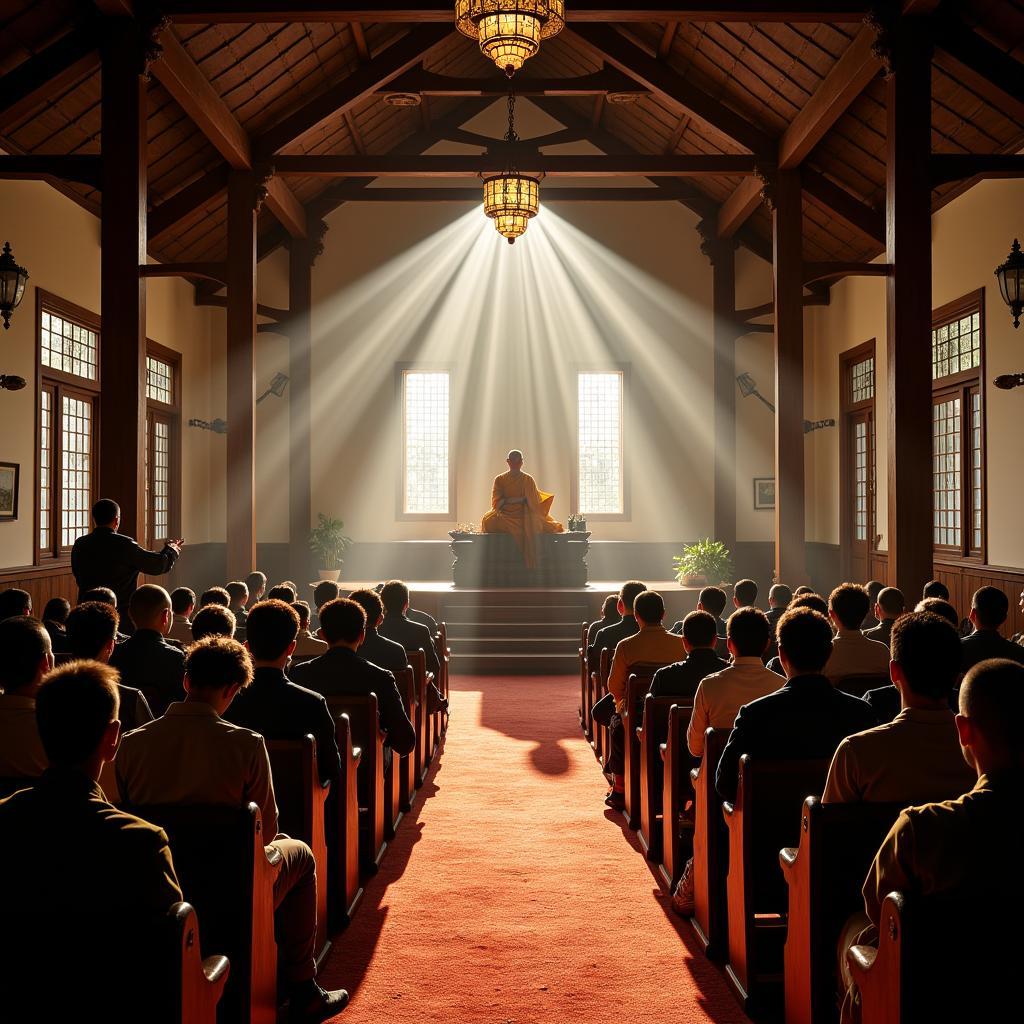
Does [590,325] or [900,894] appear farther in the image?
[590,325]

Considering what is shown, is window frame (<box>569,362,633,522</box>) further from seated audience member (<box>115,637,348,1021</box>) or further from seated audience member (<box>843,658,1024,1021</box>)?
seated audience member (<box>843,658,1024,1021</box>)

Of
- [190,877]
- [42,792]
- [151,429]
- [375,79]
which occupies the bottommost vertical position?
[190,877]

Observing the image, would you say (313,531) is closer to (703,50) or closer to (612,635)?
(703,50)

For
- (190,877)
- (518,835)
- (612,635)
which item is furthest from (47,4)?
(190,877)

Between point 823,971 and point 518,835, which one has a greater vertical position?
point 823,971

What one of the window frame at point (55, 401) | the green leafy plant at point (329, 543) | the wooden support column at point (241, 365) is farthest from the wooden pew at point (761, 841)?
the green leafy plant at point (329, 543)

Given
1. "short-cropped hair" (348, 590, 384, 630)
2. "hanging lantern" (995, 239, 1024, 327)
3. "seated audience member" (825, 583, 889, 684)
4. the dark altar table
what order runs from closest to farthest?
1. "seated audience member" (825, 583, 889, 684)
2. "short-cropped hair" (348, 590, 384, 630)
3. "hanging lantern" (995, 239, 1024, 327)
4. the dark altar table

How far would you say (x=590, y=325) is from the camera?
16.5 meters

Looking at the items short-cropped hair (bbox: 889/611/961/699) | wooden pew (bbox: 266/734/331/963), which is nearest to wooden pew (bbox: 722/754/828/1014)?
short-cropped hair (bbox: 889/611/961/699)

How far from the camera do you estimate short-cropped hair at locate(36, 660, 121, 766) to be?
1859mm

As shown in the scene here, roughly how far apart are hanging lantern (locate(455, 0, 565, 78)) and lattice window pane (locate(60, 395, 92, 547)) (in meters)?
6.35

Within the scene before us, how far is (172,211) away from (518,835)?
8634mm

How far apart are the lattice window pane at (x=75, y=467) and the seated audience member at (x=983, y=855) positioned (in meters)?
10.0

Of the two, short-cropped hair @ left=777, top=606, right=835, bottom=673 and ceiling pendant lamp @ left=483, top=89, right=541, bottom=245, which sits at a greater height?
ceiling pendant lamp @ left=483, top=89, right=541, bottom=245
